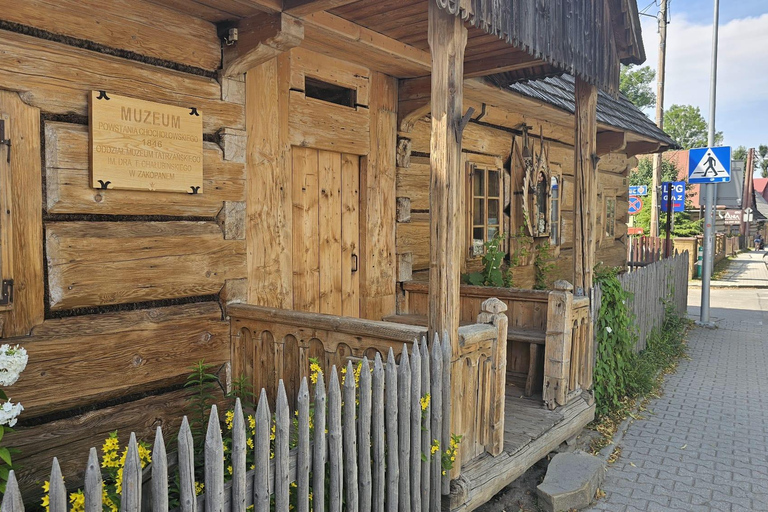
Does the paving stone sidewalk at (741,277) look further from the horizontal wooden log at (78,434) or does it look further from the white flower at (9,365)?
the white flower at (9,365)

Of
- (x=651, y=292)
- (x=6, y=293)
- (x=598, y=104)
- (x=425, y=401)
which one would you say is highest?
(x=598, y=104)

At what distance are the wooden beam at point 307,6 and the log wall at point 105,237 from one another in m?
0.73

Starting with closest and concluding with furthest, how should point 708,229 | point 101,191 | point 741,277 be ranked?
point 101,191 < point 708,229 < point 741,277

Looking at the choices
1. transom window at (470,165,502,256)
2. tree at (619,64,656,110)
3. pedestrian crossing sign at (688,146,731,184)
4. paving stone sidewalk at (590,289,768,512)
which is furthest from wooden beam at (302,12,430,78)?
tree at (619,64,656,110)

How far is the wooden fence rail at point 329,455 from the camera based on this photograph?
2.13 metres

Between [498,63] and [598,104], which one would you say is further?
[598,104]

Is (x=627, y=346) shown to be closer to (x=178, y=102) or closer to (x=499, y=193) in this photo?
(x=499, y=193)

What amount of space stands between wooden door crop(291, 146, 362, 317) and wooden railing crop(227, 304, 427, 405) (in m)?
0.89

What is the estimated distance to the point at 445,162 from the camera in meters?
3.79

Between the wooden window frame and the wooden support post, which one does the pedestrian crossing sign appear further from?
the wooden support post

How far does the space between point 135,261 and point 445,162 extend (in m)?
2.26

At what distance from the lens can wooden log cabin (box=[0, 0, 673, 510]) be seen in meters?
3.66

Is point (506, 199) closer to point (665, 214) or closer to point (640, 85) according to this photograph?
point (665, 214)

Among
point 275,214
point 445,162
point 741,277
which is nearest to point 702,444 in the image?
point 445,162
